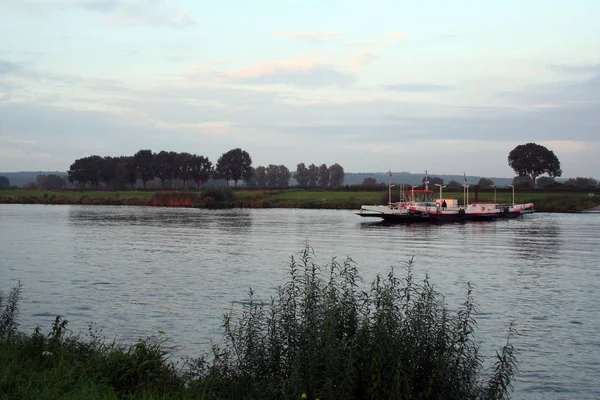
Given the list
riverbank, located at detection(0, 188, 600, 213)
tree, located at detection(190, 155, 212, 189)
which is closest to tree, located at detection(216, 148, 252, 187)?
tree, located at detection(190, 155, 212, 189)

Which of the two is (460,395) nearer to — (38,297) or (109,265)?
(38,297)

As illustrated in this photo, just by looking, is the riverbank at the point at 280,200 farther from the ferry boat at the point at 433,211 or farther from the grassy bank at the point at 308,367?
the grassy bank at the point at 308,367

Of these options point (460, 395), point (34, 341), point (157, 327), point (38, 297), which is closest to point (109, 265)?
point (38, 297)

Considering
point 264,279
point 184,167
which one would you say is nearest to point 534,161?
point 184,167

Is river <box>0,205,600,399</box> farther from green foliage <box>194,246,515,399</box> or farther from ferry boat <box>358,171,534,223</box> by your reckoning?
ferry boat <box>358,171,534,223</box>

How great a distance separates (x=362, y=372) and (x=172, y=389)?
3.22m

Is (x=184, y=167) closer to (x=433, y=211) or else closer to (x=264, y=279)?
(x=433, y=211)

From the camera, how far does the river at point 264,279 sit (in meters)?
16.3

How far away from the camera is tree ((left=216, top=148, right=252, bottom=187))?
195125 mm

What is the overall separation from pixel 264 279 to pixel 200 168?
17374 cm

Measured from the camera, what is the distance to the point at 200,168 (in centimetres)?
19725

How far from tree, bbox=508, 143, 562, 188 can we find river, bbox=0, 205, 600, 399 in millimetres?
123646

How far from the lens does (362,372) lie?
33.9 ft

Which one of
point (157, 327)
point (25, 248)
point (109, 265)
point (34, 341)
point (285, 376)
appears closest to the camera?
point (285, 376)
